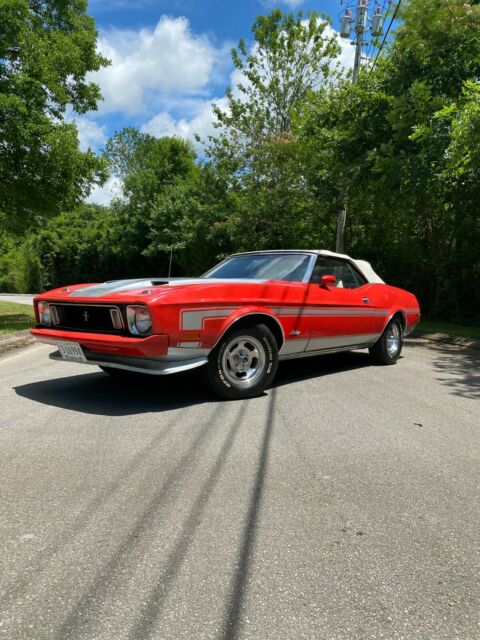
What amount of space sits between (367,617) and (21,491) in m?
1.94

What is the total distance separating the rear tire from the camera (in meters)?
7.09

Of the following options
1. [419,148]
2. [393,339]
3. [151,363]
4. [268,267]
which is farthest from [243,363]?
[419,148]

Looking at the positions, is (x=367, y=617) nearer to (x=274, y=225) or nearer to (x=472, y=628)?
(x=472, y=628)

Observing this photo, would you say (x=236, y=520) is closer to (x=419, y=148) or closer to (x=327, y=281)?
(x=327, y=281)

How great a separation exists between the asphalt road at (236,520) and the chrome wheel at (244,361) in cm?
24

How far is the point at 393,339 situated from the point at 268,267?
2.68 meters

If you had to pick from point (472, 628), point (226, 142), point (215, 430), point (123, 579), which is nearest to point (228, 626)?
point (123, 579)

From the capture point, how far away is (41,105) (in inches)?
439

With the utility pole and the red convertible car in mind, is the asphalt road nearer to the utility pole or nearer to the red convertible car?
the red convertible car

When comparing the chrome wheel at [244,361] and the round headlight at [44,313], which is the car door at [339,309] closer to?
the chrome wheel at [244,361]

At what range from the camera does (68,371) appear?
21.0ft

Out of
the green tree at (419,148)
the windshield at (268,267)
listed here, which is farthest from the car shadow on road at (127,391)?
the green tree at (419,148)

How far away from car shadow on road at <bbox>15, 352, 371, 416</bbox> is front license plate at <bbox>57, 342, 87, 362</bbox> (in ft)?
1.35

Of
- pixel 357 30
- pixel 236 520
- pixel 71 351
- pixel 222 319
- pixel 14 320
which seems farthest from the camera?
pixel 357 30
